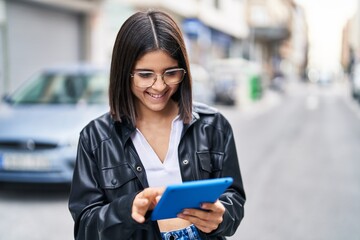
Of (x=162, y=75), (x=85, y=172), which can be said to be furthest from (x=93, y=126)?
(x=162, y=75)

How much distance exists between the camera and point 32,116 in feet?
19.5

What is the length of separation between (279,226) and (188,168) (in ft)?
11.7

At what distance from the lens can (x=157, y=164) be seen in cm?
158

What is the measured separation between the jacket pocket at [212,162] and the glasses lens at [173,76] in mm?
251

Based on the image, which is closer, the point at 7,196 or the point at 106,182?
the point at 106,182

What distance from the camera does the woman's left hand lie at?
1.33 m

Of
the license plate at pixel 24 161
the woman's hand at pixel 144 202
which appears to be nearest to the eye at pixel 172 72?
the woman's hand at pixel 144 202

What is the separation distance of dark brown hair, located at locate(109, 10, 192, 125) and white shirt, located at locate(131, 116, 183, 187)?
0.26 feet

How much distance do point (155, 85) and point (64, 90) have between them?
5445 millimetres

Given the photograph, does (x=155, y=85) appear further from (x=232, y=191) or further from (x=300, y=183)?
(x=300, y=183)

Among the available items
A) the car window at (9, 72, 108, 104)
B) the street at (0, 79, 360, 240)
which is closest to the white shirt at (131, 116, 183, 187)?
the street at (0, 79, 360, 240)

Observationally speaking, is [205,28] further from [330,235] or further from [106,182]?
[106,182]

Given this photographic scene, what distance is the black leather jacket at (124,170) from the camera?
1.52m

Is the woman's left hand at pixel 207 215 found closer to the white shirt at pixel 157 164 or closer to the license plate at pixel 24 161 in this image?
the white shirt at pixel 157 164
